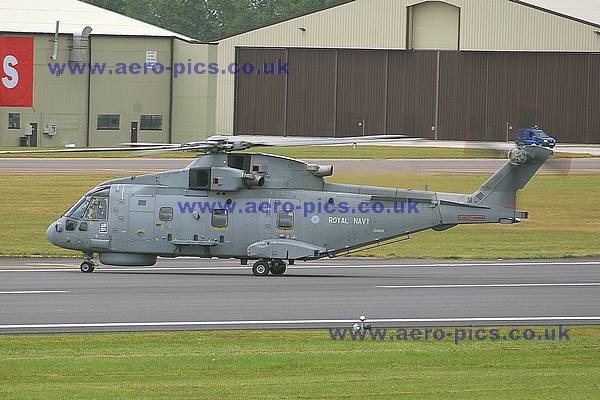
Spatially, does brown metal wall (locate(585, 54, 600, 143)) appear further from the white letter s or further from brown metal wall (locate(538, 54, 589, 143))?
the white letter s

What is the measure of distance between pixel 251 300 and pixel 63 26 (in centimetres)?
4476

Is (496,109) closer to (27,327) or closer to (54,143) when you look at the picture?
(54,143)

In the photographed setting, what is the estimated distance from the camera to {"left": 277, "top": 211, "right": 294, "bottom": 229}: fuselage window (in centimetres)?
2558

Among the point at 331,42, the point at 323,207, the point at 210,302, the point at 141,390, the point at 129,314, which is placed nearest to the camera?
the point at 141,390

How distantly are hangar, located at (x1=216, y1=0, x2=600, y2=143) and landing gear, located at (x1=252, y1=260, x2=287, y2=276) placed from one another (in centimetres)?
4218

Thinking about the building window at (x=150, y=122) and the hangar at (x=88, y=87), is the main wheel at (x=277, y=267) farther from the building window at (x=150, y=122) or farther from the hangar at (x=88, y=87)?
the building window at (x=150, y=122)

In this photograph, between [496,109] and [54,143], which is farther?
[496,109]

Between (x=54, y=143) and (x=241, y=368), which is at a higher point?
(x=54, y=143)

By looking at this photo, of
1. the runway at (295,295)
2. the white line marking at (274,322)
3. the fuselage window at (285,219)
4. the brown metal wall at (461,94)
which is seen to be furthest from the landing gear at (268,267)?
the brown metal wall at (461,94)

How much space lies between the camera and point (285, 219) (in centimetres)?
2559

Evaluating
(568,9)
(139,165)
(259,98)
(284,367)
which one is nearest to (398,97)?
(259,98)

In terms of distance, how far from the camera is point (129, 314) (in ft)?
65.6

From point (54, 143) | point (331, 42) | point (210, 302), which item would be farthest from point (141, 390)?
point (331, 42)

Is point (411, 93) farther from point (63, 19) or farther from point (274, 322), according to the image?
point (274, 322)
